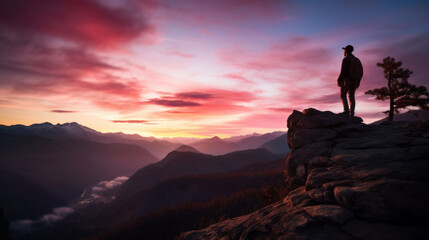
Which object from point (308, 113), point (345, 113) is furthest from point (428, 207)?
point (345, 113)

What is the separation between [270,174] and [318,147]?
174 metres

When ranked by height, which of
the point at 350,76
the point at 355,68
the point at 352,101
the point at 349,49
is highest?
the point at 349,49

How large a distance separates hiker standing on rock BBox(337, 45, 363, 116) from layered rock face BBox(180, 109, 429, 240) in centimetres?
439

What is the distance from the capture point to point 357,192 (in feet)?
23.9

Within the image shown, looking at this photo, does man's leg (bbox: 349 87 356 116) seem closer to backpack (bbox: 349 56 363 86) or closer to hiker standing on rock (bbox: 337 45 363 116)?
hiker standing on rock (bbox: 337 45 363 116)

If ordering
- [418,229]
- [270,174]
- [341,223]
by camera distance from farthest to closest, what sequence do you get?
[270,174] < [341,223] < [418,229]

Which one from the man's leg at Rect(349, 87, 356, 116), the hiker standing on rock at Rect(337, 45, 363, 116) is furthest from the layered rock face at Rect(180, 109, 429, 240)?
the hiker standing on rock at Rect(337, 45, 363, 116)

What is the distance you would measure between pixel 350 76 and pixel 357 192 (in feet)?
40.8

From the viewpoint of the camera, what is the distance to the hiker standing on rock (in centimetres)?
1595

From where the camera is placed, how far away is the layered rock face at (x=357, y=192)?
21.2ft

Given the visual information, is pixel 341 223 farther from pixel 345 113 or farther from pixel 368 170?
pixel 345 113

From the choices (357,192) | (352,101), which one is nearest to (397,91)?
(352,101)

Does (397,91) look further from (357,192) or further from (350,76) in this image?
(357,192)

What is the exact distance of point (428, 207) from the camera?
632cm
